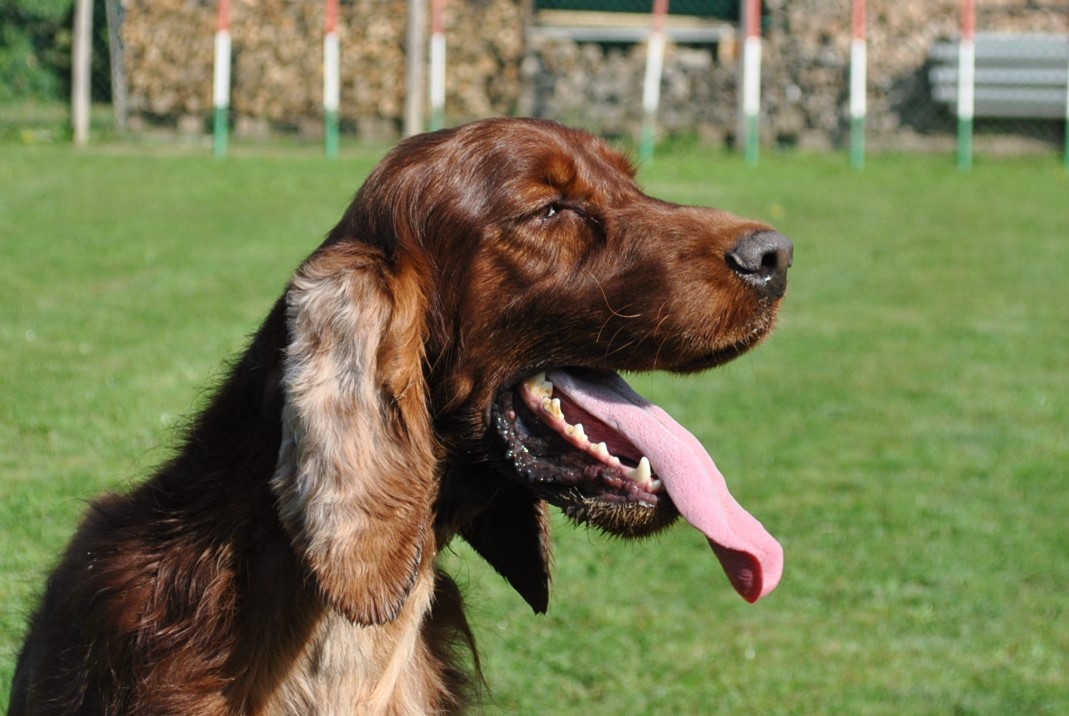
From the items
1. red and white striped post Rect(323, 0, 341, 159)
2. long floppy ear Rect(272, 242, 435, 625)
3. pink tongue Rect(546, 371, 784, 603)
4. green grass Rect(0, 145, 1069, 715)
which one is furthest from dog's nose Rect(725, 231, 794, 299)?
red and white striped post Rect(323, 0, 341, 159)

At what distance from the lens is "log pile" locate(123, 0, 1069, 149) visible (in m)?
19.0

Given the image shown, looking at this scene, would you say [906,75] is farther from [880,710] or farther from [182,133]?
[880,710]

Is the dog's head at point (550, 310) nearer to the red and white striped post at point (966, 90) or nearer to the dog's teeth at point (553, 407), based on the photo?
the dog's teeth at point (553, 407)

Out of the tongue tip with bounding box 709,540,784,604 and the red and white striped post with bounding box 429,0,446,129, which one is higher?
the red and white striped post with bounding box 429,0,446,129

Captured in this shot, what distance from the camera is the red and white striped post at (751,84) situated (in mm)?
17891

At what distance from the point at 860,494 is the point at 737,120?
13199mm

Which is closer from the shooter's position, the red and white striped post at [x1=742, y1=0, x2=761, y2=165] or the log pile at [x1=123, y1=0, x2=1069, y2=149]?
the red and white striped post at [x1=742, y1=0, x2=761, y2=165]

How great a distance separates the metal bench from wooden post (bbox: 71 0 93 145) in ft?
35.4

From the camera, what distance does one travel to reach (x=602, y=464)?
9.78 feet

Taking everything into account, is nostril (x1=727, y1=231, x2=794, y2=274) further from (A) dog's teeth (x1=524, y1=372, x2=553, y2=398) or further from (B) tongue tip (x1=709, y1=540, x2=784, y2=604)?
(B) tongue tip (x1=709, y1=540, x2=784, y2=604)

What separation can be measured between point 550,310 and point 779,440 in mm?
4354

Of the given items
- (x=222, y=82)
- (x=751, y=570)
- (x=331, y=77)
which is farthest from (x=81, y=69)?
(x=751, y=570)

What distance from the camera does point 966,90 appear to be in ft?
59.5

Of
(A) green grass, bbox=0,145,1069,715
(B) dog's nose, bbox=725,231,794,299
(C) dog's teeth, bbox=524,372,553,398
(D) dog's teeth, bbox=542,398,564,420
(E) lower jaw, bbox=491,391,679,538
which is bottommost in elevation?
(A) green grass, bbox=0,145,1069,715
